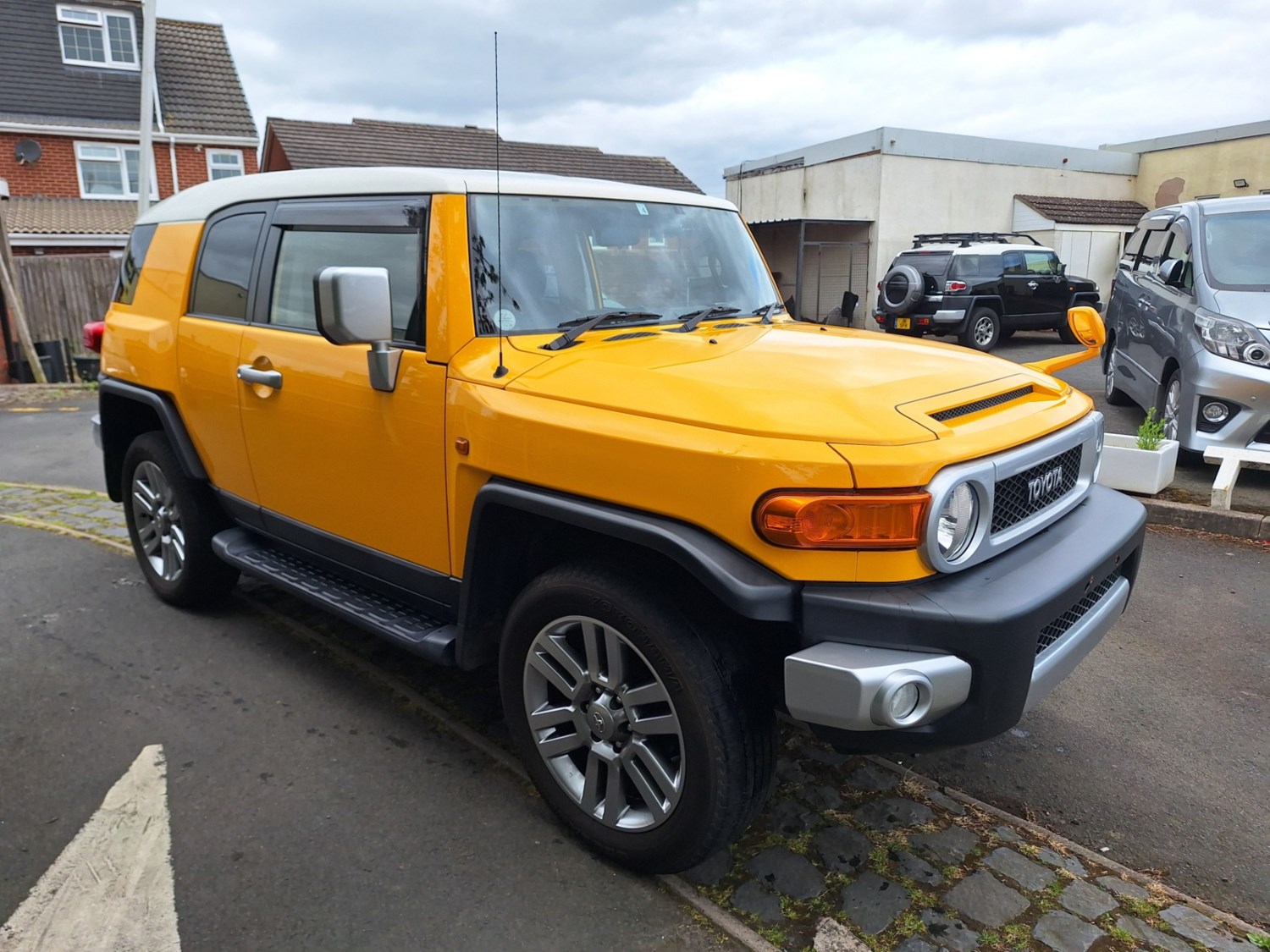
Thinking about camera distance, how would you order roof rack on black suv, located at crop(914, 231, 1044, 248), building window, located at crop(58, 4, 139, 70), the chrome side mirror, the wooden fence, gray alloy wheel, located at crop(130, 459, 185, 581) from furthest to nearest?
building window, located at crop(58, 4, 139, 70)
roof rack on black suv, located at crop(914, 231, 1044, 248)
the wooden fence
gray alloy wheel, located at crop(130, 459, 185, 581)
the chrome side mirror

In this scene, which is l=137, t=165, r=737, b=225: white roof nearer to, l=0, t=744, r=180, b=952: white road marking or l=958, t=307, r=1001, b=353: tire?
l=0, t=744, r=180, b=952: white road marking

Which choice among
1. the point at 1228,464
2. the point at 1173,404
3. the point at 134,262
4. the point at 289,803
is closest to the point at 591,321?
the point at 289,803

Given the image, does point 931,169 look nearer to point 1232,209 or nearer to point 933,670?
point 1232,209

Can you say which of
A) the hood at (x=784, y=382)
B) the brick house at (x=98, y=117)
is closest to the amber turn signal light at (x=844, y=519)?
the hood at (x=784, y=382)

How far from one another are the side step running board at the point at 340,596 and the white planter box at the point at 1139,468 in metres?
5.12

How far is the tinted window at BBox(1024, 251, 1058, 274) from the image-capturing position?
16.5 meters

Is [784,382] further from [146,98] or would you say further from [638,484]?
[146,98]

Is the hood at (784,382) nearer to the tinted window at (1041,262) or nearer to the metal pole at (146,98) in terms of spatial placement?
the metal pole at (146,98)

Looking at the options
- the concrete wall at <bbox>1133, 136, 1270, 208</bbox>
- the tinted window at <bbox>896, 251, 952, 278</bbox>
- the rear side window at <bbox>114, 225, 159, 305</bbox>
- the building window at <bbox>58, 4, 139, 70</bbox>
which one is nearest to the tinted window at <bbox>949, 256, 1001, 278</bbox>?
the tinted window at <bbox>896, 251, 952, 278</bbox>

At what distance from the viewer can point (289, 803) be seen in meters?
3.03

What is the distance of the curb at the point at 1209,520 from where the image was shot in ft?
18.9

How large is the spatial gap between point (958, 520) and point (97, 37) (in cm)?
3211

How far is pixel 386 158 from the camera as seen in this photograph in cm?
Result: 2431

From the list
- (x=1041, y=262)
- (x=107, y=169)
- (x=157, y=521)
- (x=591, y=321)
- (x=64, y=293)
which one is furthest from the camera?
(x=107, y=169)
